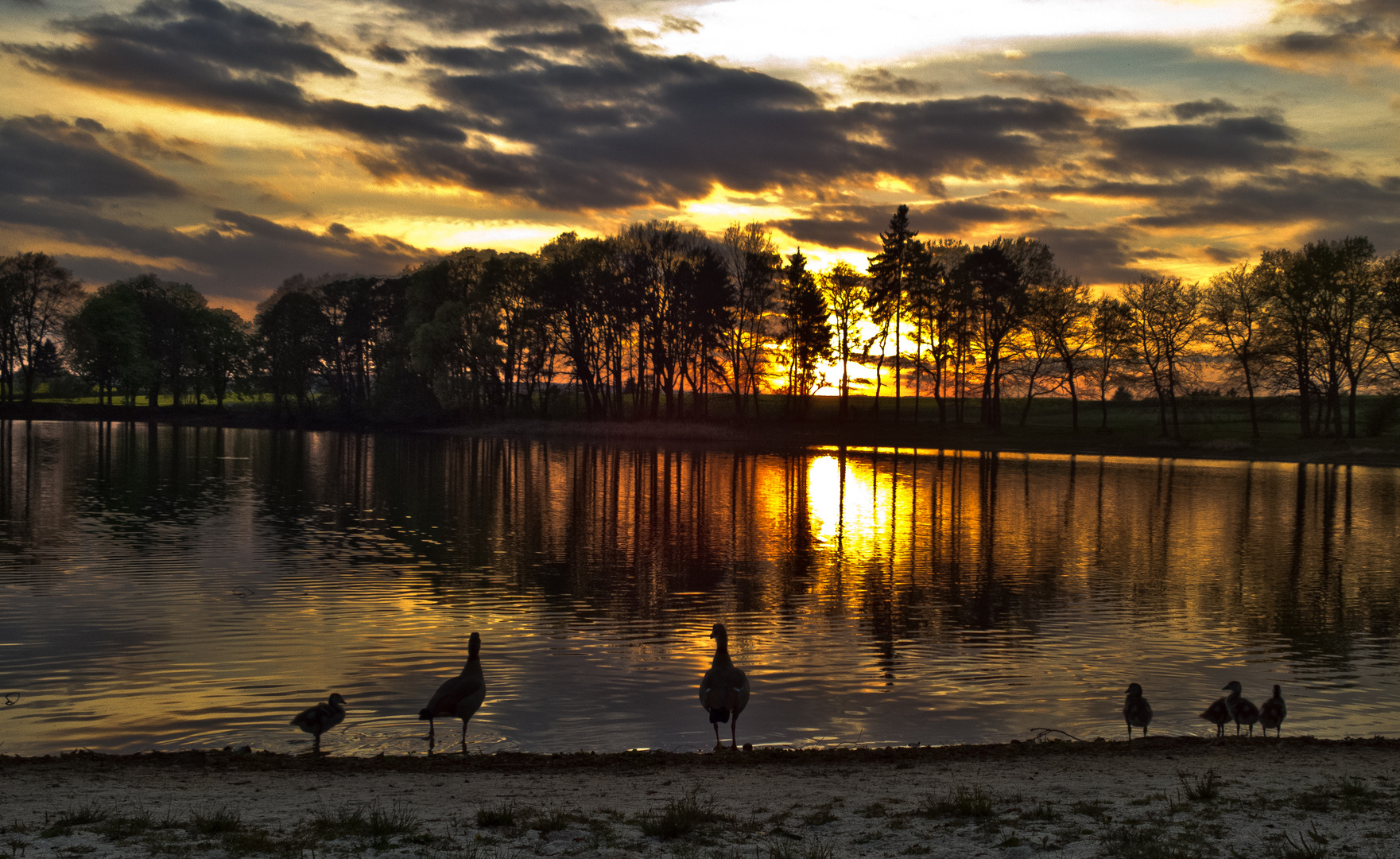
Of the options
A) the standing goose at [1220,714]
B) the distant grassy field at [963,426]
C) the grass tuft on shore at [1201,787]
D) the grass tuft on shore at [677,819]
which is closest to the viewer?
the grass tuft on shore at [677,819]

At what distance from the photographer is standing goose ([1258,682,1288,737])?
12266 mm

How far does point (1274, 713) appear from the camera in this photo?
40.4 ft

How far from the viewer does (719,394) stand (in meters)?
143

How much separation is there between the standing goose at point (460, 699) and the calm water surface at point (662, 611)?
1.35 ft

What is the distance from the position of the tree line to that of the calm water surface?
1784 inches

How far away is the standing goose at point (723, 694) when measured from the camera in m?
11.4

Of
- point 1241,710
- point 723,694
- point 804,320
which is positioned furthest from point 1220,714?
point 804,320

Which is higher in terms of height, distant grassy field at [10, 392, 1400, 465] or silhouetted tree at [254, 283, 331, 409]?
silhouetted tree at [254, 283, 331, 409]

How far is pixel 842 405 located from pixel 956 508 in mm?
59325

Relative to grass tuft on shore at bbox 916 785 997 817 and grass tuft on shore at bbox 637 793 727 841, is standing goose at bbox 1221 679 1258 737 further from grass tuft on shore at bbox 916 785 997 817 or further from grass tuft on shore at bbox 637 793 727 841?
grass tuft on shore at bbox 637 793 727 841

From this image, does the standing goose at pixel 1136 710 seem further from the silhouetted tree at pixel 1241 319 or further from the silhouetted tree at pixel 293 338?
the silhouetted tree at pixel 293 338

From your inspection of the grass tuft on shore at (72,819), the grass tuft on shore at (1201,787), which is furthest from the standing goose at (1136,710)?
the grass tuft on shore at (72,819)

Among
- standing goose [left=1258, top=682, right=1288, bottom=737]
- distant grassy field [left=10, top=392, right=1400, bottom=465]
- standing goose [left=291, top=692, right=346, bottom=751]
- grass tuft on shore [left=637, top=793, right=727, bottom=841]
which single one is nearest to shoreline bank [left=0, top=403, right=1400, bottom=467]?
distant grassy field [left=10, top=392, right=1400, bottom=465]

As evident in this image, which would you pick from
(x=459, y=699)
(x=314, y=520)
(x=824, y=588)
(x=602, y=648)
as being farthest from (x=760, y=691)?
(x=314, y=520)
